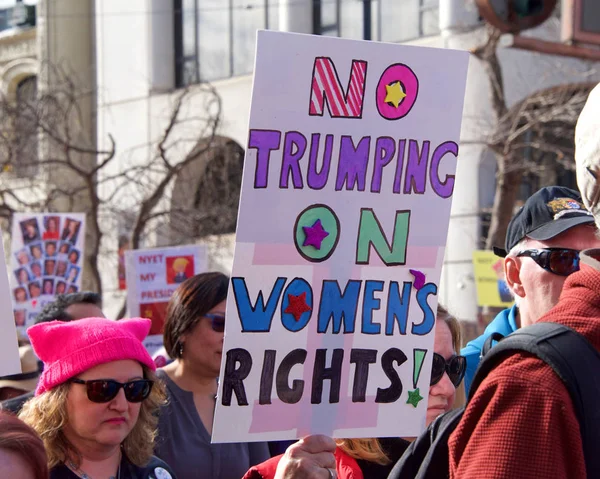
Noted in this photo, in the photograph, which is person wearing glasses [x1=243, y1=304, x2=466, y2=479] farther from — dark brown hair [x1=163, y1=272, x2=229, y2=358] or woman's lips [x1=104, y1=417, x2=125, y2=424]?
dark brown hair [x1=163, y1=272, x2=229, y2=358]

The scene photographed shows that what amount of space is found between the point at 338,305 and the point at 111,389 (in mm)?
1019

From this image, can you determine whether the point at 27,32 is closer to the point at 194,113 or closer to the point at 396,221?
the point at 194,113

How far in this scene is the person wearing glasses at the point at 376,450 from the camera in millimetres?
2643

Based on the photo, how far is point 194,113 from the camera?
20094 mm

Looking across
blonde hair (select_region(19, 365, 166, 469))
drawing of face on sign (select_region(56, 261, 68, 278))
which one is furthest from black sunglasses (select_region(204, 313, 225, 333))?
drawing of face on sign (select_region(56, 261, 68, 278))

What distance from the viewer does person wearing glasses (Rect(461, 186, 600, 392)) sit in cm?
316

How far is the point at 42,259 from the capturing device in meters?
9.62

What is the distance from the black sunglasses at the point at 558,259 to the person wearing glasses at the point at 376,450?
514 millimetres

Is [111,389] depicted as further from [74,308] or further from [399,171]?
[74,308]

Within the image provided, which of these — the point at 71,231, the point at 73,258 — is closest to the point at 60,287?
the point at 73,258

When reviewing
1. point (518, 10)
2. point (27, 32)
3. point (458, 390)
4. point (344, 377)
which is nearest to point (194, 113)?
point (27, 32)

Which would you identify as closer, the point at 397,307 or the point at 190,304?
the point at 397,307

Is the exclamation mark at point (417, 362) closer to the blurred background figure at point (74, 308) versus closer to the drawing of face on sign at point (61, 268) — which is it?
the blurred background figure at point (74, 308)

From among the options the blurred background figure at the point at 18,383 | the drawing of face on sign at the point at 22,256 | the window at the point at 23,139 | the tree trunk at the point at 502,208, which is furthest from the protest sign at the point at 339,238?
the window at the point at 23,139
